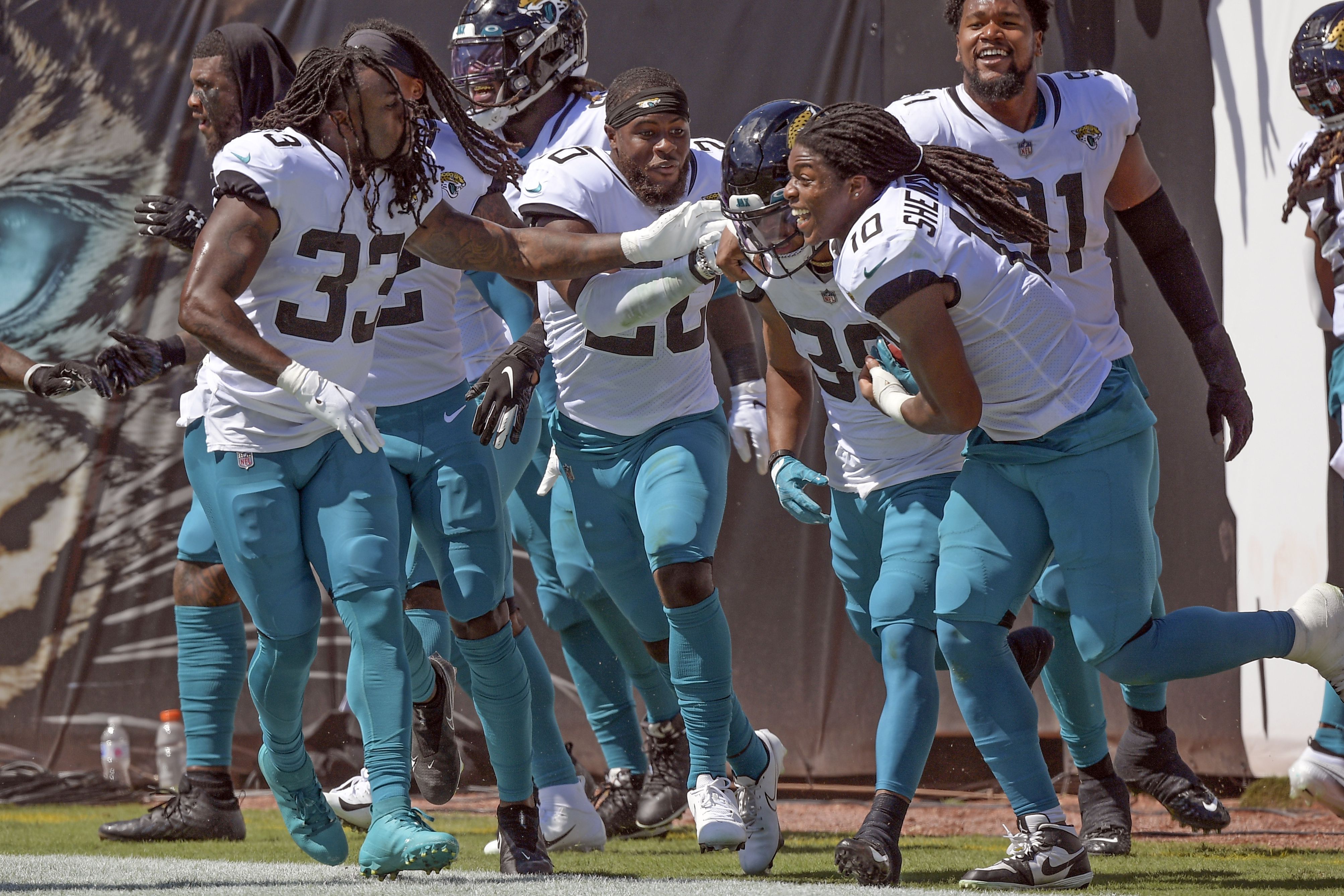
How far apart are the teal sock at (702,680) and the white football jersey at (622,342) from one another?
0.56 metres

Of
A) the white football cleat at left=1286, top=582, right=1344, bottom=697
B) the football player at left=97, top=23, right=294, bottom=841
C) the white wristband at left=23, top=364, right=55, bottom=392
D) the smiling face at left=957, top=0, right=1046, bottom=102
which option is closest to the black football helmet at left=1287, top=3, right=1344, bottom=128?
the smiling face at left=957, top=0, right=1046, bottom=102

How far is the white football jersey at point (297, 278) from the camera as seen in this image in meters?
3.18

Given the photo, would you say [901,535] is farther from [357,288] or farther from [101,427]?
[101,427]

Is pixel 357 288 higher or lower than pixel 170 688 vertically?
higher

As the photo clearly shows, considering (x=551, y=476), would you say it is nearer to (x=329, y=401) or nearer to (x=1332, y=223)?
(x=329, y=401)

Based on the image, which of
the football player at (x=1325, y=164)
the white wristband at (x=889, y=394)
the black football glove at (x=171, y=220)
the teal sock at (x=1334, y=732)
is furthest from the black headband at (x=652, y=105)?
the teal sock at (x=1334, y=732)

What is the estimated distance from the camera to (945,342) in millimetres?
3031

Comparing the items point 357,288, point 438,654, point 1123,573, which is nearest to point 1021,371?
point 1123,573

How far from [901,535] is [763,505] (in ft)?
7.32

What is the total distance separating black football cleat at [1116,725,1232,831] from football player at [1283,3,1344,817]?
0.32 meters

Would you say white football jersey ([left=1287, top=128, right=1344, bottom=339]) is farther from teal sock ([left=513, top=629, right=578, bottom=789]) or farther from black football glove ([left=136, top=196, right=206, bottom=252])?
black football glove ([left=136, top=196, right=206, bottom=252])

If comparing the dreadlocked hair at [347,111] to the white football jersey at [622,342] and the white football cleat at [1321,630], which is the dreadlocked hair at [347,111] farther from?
the white football cleat at [1321,630]

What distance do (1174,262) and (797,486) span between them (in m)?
1.18

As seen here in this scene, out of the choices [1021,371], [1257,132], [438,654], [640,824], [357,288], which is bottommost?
[640,824]
